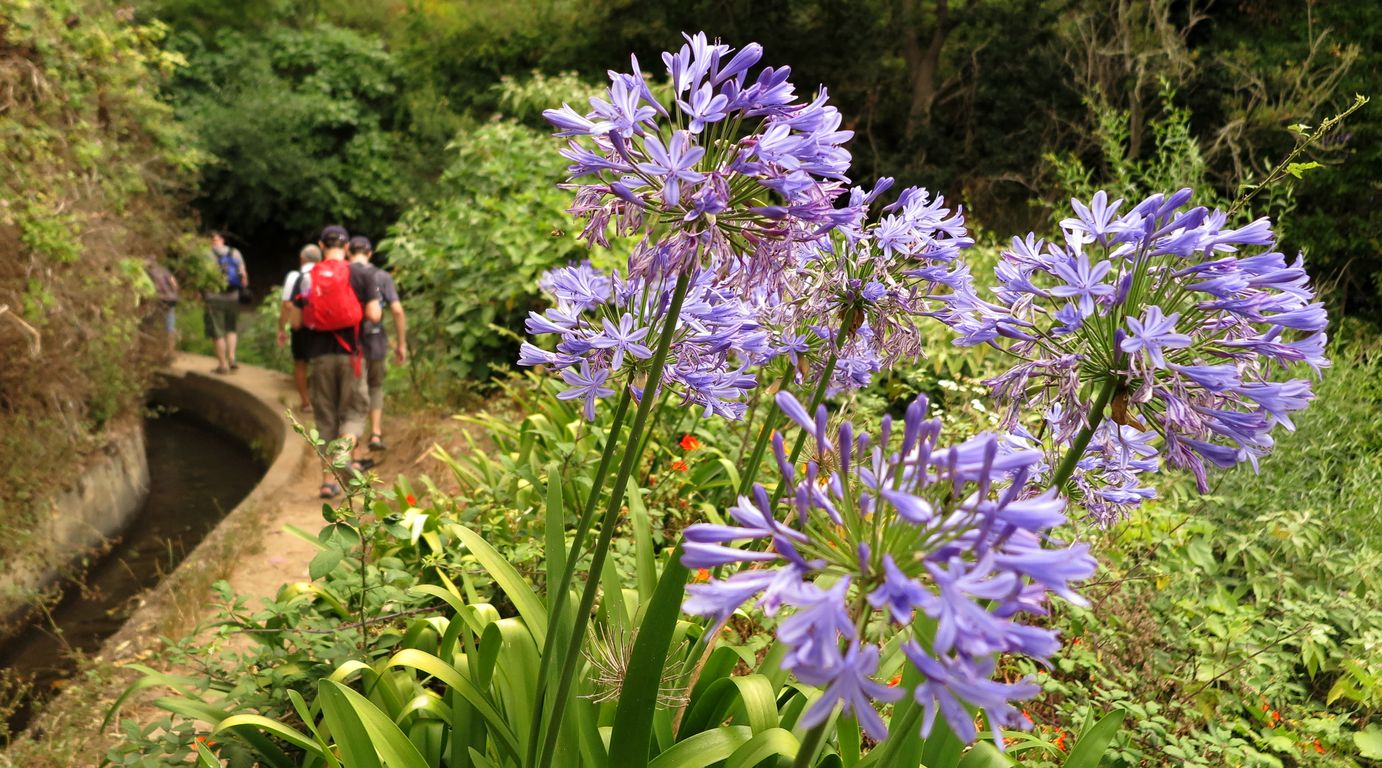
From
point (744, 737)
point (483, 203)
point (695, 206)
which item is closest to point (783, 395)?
point (695, 206)

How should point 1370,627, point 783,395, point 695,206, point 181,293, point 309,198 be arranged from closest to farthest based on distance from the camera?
1. point 783,395
2. point 695,206
3. point 1370,627
4. point 181,293
5. point 309,198

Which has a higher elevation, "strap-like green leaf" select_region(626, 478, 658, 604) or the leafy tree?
the leafy tree

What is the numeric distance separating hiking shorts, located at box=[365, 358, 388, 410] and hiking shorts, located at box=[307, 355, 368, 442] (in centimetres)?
34

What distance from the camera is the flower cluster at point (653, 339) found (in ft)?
6.41

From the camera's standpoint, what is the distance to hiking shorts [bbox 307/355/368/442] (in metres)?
7.14

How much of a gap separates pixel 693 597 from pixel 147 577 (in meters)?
7.52

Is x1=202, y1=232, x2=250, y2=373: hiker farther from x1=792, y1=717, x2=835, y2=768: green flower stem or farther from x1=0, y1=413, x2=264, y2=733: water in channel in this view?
x1=792, y1=717, x2=835, y2=768: green flower stem

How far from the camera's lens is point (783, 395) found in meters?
1.29

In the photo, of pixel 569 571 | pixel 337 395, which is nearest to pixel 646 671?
pixel 569 571

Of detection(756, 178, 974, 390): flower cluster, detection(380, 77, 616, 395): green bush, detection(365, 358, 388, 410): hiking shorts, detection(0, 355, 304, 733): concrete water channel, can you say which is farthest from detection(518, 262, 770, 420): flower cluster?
detection(365, 358, 388, 410): hiking shorts

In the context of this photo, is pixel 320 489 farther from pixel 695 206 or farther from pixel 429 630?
pixel 695 206

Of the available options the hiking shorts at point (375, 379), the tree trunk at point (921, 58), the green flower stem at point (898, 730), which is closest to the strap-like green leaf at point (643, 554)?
the green flower stem at point (898, 730)

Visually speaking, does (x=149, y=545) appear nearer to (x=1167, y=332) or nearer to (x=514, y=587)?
(x=514, y=587)

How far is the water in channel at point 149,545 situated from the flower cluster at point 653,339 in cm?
281
